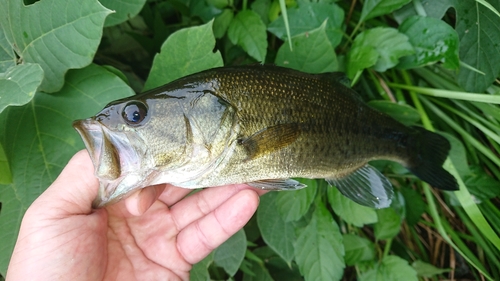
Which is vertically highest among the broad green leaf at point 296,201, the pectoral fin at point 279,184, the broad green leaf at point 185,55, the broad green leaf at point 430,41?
the broad green leaf at point 430,41

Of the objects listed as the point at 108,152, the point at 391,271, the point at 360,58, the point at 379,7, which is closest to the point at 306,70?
the point at 360,58

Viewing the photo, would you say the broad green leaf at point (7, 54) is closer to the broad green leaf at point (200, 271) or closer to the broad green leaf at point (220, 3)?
the broad green leaf at point (220, 3)

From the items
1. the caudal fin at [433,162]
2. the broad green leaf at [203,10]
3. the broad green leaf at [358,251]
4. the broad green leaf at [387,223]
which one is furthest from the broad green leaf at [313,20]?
the broad green leaf at [358,251]

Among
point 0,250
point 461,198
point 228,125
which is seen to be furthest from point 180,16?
point 461,198

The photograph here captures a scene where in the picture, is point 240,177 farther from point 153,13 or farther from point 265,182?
point 153,13

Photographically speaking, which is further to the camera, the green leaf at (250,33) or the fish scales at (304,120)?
the green leaf at (250,33)

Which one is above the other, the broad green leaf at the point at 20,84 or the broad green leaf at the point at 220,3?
the broad green leaf at the point at 220,3
